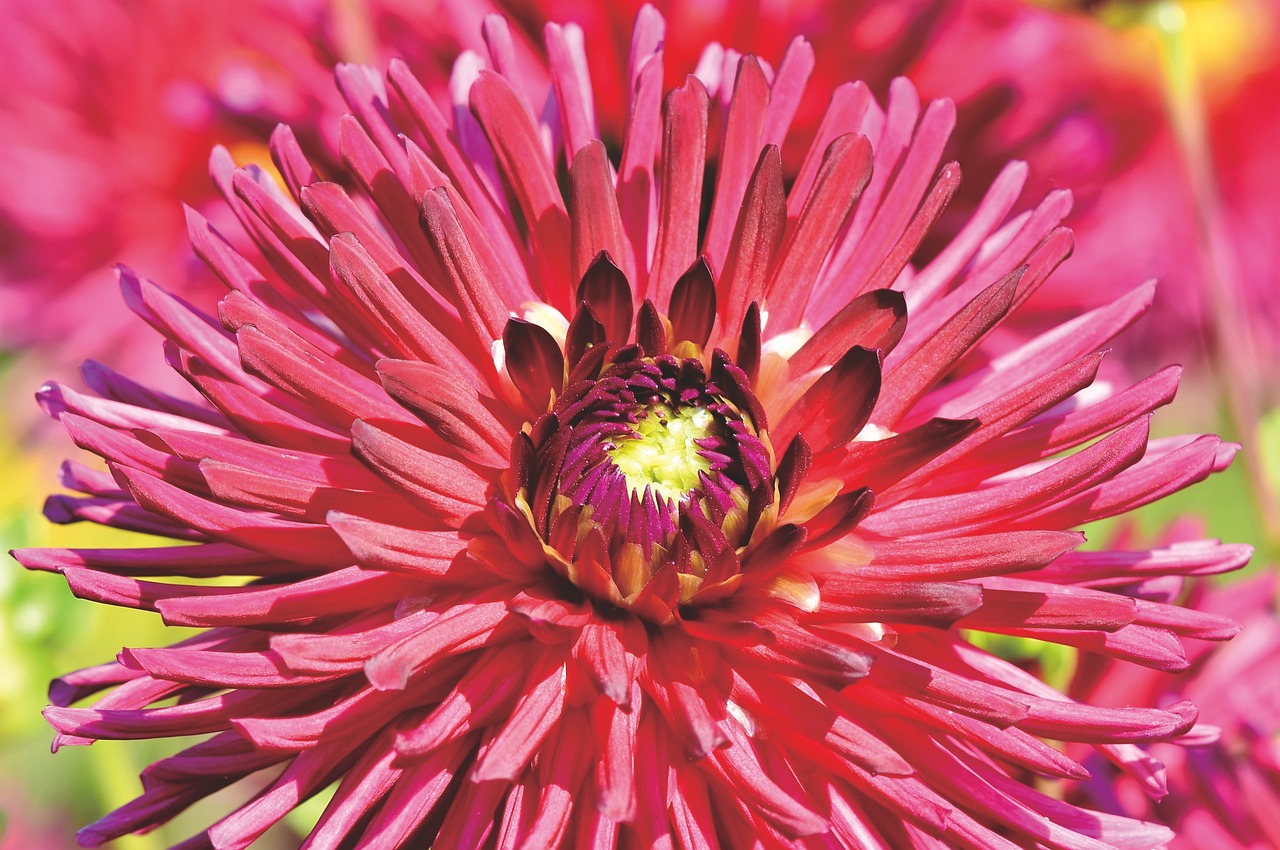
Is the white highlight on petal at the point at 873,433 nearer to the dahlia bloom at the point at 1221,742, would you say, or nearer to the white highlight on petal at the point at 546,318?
the white highlight on petal at the point at 546,318

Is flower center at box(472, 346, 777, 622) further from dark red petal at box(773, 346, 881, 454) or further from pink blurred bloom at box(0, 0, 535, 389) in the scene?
pink blurred bloom at box(0, 0, 535, 389)

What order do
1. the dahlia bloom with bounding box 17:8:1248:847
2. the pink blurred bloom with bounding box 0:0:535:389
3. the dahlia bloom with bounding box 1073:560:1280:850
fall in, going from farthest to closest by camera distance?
the pink blurred bloom with bounding box 0:0:535:389, the dahlia bloom with bounding box 1073:560:1280:850, the dahlia bloom with bounding box 17:8:1248:847

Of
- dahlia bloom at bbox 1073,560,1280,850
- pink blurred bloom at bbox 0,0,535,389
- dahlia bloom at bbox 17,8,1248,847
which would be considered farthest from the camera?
pink blurred bloom at bbox 0,0,535,389

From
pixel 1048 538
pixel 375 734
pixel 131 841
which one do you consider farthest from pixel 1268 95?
pixel 131 841

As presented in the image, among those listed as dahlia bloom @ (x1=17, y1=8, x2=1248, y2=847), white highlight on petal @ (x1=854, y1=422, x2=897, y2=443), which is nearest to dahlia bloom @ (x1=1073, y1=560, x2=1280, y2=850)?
dahlia bloom @ (x1=17, y1=8, x2=1248, y2=847)

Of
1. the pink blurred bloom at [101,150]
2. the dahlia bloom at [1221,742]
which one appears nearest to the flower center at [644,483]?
the dahlia bloom at [1221,742]

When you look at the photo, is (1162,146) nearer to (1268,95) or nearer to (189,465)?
(1268,95)
